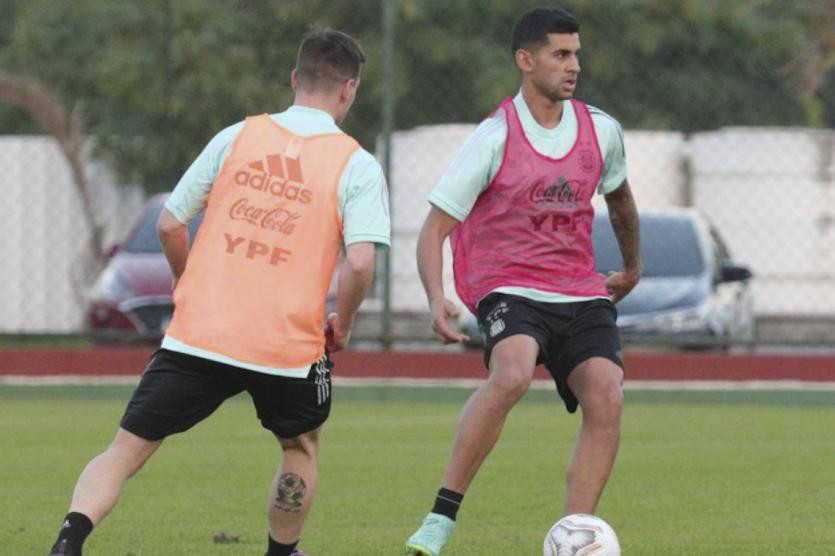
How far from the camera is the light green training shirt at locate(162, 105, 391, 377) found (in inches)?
249

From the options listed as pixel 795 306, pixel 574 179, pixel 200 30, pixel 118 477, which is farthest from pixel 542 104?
pixel 200 30

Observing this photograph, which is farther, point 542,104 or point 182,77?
point 182,77

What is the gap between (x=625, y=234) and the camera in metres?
7.66

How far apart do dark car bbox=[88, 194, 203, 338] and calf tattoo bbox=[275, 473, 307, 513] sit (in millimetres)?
9850

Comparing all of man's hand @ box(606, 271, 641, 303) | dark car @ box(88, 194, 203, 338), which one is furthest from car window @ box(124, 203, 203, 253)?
man's hand @ box(606, 271, 641, 303)

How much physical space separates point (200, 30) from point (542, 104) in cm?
1191

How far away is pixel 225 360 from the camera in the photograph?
20.6ft

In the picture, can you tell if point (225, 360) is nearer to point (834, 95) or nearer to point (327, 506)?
point (327, 506)

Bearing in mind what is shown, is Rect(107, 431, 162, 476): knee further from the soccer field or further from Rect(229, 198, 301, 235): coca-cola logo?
the soccer field

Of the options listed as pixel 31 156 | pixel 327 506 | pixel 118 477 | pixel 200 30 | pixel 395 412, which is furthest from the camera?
pixel 31 156

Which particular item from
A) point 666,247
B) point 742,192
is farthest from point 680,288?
point 742,192

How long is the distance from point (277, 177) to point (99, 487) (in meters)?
1.08

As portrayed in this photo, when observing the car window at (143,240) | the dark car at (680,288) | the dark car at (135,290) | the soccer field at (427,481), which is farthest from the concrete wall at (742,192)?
the soccer field at (427,481)

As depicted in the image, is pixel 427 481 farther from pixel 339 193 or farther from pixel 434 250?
pixel 339 193
